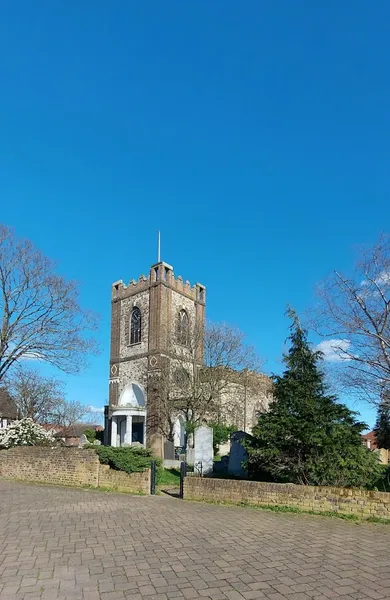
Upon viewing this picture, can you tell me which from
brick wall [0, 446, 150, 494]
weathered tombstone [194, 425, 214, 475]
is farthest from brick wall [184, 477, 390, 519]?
weathered tombstone [194, 425, 214, 475]

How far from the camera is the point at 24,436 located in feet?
68.4

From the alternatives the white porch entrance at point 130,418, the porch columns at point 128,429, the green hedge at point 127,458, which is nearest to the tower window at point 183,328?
the white porch entrance at point 130,418

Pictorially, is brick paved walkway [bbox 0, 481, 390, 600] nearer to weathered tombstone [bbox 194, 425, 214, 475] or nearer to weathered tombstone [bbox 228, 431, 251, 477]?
weathered tombstone [bbox 194, 425, 214, 475]

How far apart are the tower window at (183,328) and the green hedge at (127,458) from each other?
2145 centimetres

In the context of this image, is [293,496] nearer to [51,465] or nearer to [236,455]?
[236,455]

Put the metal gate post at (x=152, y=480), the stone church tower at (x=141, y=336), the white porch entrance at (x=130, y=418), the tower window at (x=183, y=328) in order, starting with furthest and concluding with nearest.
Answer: the stone church tower at (x=141, y=336)
the tower window at (x=183, y=328)
the white porch entrance at (x=130, y=418)
the metal gate post at (x=152, y=480)

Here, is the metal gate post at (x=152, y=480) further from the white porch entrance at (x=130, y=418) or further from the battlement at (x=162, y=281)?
the battlement at (x=162, y=281)

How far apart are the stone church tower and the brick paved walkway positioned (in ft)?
89.5

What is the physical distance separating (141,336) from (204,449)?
24.5 meters

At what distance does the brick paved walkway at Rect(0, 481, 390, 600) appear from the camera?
5.32m

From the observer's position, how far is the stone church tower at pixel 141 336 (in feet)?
125

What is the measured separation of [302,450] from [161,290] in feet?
96.7

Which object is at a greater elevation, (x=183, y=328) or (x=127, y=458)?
(x=183, y=328)

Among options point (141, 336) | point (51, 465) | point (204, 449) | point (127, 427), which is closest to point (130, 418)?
point (127, 427)
